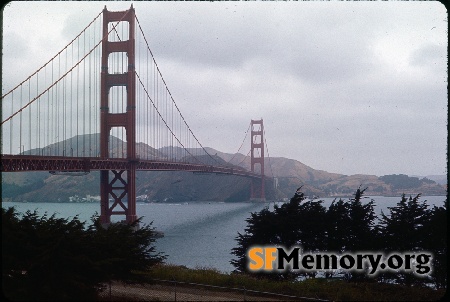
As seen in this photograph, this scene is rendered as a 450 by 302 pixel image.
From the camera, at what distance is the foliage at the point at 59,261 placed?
444 inches

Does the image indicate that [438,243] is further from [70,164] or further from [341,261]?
[70,164]

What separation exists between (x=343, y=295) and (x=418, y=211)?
10.5 meters

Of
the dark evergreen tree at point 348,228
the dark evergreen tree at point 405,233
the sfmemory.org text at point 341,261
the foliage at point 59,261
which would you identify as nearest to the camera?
the foliage at point 59,261

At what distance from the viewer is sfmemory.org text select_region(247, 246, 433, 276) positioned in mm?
20422

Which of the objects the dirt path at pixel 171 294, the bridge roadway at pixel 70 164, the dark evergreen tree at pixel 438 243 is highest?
the bridge roadway at pixel 70 164

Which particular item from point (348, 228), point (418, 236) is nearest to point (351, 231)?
point (348, 228)

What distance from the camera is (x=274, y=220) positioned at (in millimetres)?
25234

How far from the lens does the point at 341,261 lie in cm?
2211

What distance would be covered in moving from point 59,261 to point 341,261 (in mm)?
14445

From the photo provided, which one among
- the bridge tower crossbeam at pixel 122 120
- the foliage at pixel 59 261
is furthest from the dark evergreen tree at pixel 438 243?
the bridge tower crossbeam at pixel 122 120

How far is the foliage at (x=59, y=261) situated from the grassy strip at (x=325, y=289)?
8.83ft

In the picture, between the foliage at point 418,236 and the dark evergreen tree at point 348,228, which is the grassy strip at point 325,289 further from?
the dark evergreen tree at point 348,228

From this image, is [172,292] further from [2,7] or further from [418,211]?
[418,211]

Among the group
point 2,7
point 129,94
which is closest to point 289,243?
point 2,7
